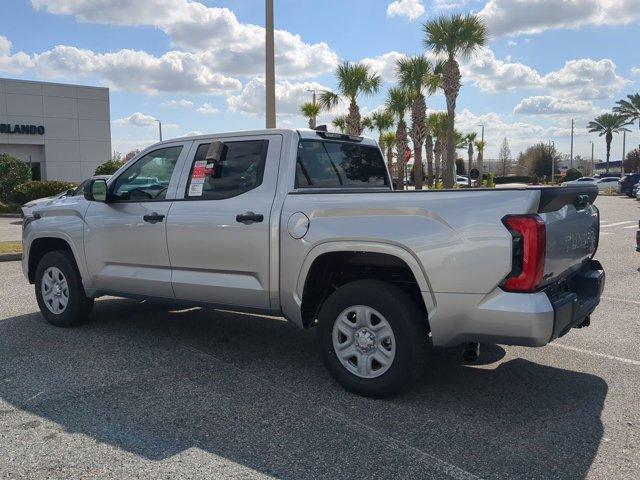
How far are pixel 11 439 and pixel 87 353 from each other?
1784 millimetres

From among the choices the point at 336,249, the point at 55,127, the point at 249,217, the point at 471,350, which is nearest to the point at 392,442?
the point at 471,350

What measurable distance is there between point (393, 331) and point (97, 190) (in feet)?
10.6

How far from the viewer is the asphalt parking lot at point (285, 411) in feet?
11.1

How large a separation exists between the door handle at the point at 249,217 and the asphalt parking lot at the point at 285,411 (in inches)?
47.8

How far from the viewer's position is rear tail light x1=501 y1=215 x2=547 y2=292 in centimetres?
366

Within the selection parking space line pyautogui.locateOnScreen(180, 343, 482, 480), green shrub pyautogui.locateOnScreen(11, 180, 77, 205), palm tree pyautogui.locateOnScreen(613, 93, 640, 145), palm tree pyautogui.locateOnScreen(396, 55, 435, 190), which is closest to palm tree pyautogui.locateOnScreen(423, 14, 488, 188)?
palm tree pyautogui.locateOnScreen(396, 55, 435, 190)

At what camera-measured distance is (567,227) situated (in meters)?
4.10

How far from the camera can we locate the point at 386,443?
3.64 metres

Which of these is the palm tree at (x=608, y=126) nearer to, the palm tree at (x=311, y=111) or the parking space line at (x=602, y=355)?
the palm tree at (x=311, y=111)

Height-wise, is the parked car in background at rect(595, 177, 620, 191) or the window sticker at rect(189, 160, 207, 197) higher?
the window sticker at rect(189, 160, 207, 197)

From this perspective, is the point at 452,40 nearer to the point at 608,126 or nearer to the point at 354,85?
the point at 354,85

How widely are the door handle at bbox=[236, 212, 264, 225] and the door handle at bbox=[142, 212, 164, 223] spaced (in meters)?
0.92

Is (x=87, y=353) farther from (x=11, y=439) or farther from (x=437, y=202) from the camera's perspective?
(x=437, y=202)

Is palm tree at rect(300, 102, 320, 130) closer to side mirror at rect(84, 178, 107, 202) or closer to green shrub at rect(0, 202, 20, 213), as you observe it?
green shrub at rect(0, 202, 20, 213)
